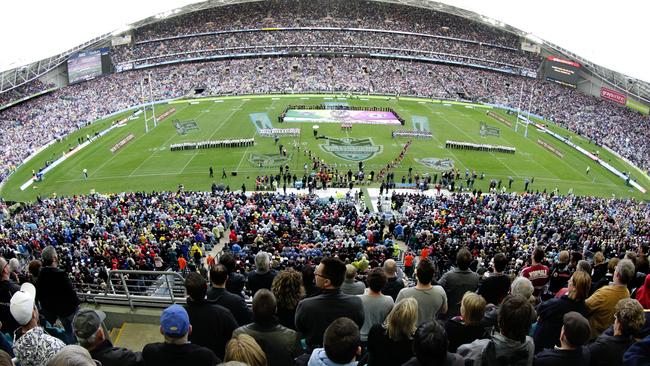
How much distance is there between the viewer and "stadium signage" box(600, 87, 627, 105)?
6026cm

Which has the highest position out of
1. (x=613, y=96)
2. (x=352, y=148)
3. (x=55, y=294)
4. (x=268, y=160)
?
(x=55, y=294)

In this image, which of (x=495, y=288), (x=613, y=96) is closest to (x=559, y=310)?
(x=495, y=288)

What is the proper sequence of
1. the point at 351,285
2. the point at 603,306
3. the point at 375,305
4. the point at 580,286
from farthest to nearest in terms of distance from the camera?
1. the point at 351,285
2. the point at 603,306
3. the point at 375,305
4. the point at 580,286

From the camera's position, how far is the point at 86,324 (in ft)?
16.0

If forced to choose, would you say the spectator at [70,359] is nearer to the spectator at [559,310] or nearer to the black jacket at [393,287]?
the black jacket at [393,287]

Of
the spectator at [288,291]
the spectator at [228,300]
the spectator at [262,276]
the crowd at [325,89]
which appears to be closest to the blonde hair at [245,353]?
the spectator at [288,291]

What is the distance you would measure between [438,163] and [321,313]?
38.1 metres

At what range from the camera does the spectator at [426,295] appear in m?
6.54

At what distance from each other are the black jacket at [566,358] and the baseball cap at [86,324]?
4.51 m

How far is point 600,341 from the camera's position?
5.26m

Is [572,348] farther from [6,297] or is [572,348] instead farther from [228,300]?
[6,297]

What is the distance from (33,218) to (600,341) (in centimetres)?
2873

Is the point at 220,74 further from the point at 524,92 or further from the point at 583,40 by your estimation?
the point at 583,40

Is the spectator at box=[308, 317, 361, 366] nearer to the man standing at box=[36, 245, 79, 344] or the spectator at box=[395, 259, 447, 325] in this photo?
the spectator at box=[395, 259, 447, 325]
